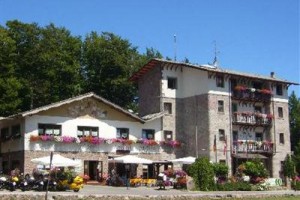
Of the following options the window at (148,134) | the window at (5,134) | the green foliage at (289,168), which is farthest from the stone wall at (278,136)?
the window at (5,134)

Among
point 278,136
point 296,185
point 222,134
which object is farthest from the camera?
point 278,136

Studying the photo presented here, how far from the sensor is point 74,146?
1719 inches

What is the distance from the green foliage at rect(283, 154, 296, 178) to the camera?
169 feet

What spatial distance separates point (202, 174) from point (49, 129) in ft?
44.4

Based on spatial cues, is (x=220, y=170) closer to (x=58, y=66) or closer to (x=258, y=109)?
(x=258, y=109)

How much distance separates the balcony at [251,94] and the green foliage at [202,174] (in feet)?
47.3

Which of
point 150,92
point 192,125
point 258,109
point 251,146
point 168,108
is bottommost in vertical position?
point 251,146

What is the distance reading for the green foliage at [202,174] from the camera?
126ft

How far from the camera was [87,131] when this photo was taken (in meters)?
44.9

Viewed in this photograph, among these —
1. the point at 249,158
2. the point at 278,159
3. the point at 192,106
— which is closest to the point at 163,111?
the point at 192,106

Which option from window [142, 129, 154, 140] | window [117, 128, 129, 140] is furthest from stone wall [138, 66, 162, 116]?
window [117, 128, 129, 140]

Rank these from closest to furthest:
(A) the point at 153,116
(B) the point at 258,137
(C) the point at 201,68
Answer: (A) the point at 153,116 < (C) the point at 201,68 < (B) the point at 258,137

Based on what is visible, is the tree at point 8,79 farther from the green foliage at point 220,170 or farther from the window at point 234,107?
the green foliage at point 220,170

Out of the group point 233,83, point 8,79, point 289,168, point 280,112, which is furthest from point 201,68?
point 8,79
